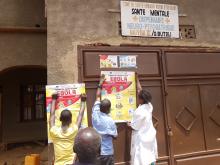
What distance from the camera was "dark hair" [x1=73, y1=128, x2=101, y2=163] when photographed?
2232 millimetres

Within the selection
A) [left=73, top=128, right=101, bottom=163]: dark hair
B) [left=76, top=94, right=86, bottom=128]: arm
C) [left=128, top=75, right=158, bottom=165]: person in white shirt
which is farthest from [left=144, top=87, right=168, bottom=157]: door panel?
[left=73, top=128, right=101, bottom=163]: dark hair

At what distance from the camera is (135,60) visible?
5.88 metres

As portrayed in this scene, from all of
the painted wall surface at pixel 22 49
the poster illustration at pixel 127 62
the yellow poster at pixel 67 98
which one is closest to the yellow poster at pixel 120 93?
the poster illustration at pixel 127 62

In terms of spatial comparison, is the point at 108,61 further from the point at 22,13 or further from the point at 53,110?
the point at 22,13

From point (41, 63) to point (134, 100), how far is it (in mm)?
3153

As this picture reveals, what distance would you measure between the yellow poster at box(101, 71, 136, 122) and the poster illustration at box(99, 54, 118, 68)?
14cm

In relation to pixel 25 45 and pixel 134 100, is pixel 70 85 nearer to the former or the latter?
pixel 134 100

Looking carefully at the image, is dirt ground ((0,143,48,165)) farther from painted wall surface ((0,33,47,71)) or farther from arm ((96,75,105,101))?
arm ((96,75,105,101))

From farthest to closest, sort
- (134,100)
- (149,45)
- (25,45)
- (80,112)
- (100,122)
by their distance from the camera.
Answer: (25,45) < (149,45) < (134,100) < (80,112) < (100,122)

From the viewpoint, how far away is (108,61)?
565cm

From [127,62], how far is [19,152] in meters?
6.83

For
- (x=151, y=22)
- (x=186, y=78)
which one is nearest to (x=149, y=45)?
(x=151, y=22)

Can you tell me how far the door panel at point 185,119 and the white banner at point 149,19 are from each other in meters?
1.19

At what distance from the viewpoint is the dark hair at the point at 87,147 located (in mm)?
2232
